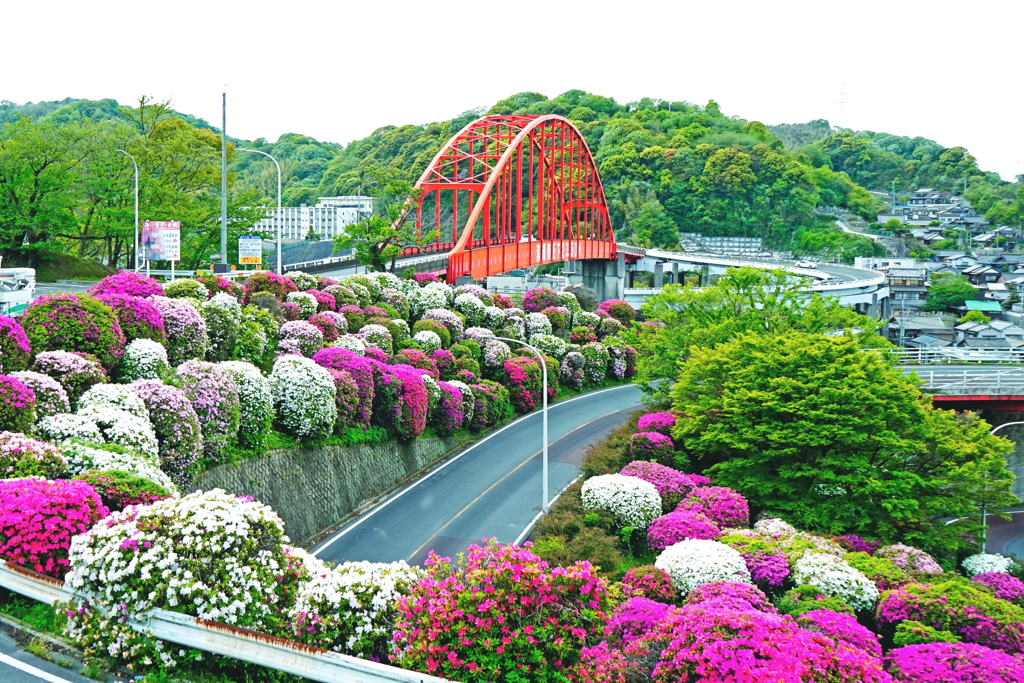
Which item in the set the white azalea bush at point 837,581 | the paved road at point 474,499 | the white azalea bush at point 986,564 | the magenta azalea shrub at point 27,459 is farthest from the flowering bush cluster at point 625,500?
the magenta azalea shrub at point 27,459

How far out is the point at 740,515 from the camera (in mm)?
24062

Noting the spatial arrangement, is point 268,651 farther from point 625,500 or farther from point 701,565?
point 625,500

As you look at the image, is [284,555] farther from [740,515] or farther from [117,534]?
[740,515]

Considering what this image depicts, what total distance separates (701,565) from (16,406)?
13747 millimetres

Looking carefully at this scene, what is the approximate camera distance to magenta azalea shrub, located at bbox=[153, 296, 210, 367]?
82.6ft

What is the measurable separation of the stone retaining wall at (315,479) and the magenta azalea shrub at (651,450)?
776 centimetres

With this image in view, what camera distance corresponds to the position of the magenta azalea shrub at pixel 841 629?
13701 millimetres

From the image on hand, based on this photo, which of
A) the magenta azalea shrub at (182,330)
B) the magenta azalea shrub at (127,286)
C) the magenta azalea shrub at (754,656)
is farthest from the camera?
the magenta azalea shrub at (127,286)

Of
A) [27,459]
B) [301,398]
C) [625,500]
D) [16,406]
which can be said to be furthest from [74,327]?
[625,500]

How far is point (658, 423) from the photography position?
32.2 metres

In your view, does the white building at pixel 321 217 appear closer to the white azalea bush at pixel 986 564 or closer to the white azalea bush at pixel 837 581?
the white azalea bush at pixel 986 564

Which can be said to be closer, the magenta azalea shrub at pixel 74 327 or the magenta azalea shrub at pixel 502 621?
the magenta azalea shrub at pixel 502 621

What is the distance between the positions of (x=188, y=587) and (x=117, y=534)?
1228mm

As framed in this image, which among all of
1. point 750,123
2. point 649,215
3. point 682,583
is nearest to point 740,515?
point 682,583
